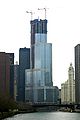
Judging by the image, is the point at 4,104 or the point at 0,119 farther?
the point at 4,104

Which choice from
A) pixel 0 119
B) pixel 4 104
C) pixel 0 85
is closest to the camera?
pixel 0 119

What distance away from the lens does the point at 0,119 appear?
91812mm

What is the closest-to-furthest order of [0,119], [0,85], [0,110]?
[0,119] < [0,110] < [0,85]

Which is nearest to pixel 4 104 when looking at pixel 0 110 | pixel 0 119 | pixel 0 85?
pixel 0 110

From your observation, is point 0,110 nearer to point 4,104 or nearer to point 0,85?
point 4,104

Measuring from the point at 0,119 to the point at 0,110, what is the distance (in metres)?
14.4

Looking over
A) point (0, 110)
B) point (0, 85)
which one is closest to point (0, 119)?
point (0, 110)

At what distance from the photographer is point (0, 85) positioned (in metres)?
193

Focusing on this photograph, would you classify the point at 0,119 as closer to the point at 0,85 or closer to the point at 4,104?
the point at 4,104

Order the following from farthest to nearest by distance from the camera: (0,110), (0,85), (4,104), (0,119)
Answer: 1. (0,85)
2. (4,104)
3. (0,110)
4. (0,119)

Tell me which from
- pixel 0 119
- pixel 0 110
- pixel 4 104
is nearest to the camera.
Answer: pixel 0 119

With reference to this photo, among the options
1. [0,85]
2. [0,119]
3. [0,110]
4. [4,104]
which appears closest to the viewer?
[0,119]

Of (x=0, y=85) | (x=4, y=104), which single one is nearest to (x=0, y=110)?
(x=4, y=104)

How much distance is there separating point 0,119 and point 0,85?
334 feet
